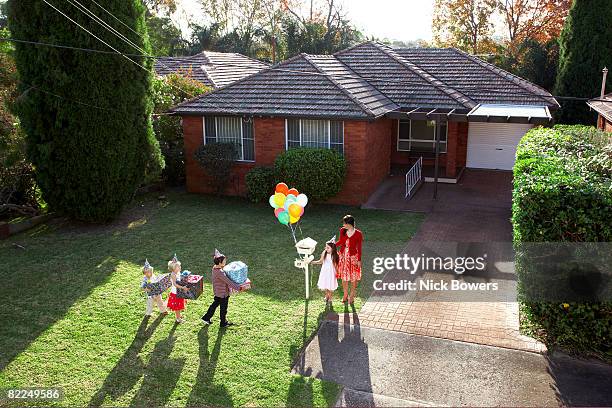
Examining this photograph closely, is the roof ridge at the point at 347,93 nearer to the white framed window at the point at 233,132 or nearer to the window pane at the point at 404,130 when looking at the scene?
the white framed window at the point at 233,132

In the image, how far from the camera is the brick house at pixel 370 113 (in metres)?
16.4

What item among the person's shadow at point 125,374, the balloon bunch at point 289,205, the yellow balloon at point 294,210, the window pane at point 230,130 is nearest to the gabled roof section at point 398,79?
the window pane at point 230,130

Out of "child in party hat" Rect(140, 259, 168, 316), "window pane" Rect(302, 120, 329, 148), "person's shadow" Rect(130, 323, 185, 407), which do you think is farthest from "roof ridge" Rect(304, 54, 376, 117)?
"person's shadow" Rect(130, 323, 185, 407)

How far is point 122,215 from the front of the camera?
51.3ft

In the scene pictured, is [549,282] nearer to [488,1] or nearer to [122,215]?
[122,215]

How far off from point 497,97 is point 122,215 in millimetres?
13776

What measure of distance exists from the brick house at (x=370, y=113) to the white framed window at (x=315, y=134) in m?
0.03

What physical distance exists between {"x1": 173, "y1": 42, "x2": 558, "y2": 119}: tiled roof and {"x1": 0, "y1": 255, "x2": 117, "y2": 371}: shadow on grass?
7565mm

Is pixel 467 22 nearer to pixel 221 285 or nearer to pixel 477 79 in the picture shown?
pixel 477 79

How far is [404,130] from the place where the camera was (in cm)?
2177

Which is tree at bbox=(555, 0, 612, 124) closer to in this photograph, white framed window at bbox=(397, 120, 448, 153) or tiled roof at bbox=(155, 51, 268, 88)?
white framed window at bbox=(397, 120, 448, 153)

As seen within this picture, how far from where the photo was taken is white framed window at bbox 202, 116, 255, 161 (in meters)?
17.5

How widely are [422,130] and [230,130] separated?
8280 mm


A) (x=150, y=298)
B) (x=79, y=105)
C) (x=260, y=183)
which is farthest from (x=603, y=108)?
(x=79, y=105)
